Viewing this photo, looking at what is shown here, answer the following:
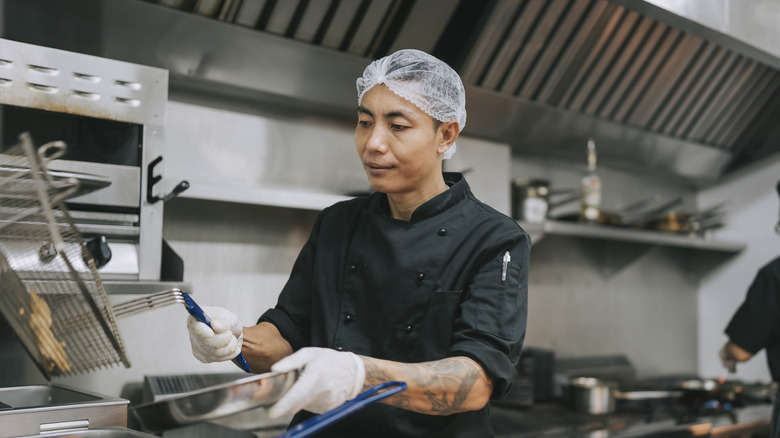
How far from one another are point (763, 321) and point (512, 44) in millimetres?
1555

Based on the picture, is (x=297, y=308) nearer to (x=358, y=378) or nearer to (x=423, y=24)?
(x=358, y=378)

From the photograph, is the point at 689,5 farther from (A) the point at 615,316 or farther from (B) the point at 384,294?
(B) the point at 384,294

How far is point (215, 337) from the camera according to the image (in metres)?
1.24

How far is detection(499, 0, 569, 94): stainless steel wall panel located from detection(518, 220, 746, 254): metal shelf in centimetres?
63

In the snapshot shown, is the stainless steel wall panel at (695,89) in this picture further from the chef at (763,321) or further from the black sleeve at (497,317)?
the black sleeve at (497,317)

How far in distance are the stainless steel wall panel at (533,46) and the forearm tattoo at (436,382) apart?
6.49ft

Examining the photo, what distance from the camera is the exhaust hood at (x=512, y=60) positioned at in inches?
83.5

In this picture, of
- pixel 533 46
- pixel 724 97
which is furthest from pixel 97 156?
pixel 724 97

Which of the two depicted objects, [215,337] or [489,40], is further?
[489,40]

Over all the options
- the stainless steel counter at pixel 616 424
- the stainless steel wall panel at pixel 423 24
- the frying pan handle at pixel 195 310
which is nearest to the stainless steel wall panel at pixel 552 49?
the stainless steel wall panel at pixel 423 24

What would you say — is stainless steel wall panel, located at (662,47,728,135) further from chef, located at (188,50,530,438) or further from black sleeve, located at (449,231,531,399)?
black sleeve, located at (449,231,531,399)

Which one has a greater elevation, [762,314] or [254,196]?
[254,196]

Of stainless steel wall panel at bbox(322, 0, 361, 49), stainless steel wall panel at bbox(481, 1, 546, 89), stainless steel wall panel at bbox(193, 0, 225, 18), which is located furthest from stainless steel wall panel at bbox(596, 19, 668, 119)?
stainless steel wall panel at bbox(193, 0, 225, 18)

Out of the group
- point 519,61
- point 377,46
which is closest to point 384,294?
point 377,46
